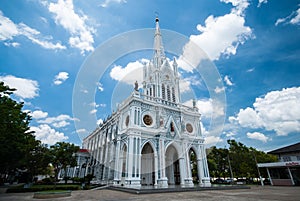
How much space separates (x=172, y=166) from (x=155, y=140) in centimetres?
590

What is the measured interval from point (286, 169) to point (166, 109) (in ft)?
67.0

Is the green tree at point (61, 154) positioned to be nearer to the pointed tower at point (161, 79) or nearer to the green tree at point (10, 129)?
the green tree at point (10, 129)

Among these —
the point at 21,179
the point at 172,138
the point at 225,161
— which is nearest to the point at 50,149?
the point at 172,138

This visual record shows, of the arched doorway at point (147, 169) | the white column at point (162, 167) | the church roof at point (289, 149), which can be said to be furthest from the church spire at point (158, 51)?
the church roof at point (289, 149)

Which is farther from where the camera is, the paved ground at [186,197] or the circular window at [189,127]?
the circular window at [189,127]

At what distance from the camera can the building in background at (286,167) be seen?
23.2 m

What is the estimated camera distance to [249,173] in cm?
3131

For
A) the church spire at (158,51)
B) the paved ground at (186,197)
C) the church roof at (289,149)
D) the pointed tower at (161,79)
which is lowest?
the paved ground at (186,197)

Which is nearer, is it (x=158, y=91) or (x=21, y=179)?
(x=158, y=91)

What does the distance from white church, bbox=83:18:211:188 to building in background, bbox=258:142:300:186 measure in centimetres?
1109

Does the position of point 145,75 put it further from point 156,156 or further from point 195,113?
point 156,156

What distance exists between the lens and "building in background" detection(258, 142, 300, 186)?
913 inches

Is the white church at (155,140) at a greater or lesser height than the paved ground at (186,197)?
greater

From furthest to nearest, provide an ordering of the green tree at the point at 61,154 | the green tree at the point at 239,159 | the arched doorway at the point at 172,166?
the green tree at the point at 239,159 < the arched doorway at the point at 172,166 < the green tree at the point at 61,154
